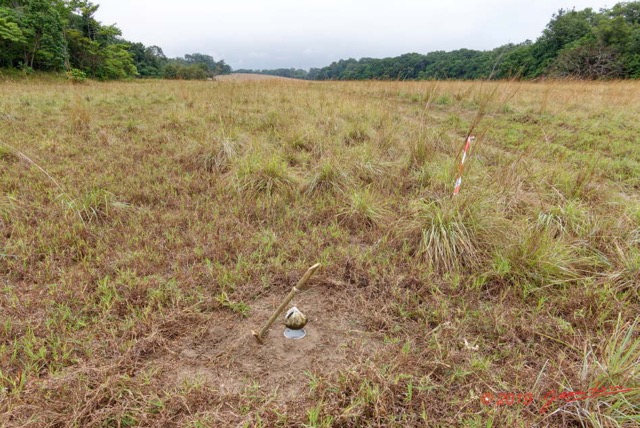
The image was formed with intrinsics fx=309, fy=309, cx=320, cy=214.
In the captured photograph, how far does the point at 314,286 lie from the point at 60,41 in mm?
26399

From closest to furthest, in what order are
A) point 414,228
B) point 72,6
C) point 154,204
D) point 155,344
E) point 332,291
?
point 155,344 < point 332,291 < point 414,228 < point 154,204 < point 72,6

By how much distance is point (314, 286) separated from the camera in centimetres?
208

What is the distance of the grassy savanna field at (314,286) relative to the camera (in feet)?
4.23

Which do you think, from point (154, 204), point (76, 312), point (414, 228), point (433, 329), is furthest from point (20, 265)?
point (414, 228)

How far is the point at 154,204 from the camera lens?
2990 mm

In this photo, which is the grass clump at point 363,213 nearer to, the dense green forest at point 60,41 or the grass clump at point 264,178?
the grass clump at point 264,178

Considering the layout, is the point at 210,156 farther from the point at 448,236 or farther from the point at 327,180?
the point at 448,236

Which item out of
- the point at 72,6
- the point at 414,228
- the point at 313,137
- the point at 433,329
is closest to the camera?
the point at 433,329

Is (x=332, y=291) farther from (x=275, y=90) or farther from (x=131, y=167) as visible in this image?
(x=275, y=90)

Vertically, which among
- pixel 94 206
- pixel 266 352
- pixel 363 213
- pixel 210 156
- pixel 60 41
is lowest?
pixel 266 352

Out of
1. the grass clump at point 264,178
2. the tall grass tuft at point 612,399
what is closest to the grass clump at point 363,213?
the grass clump at point 264,178

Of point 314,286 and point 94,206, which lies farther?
point 94,206

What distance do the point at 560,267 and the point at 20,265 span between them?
3590 mm

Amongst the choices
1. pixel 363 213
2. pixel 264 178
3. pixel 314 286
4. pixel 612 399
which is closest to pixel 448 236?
pixel 363 213
